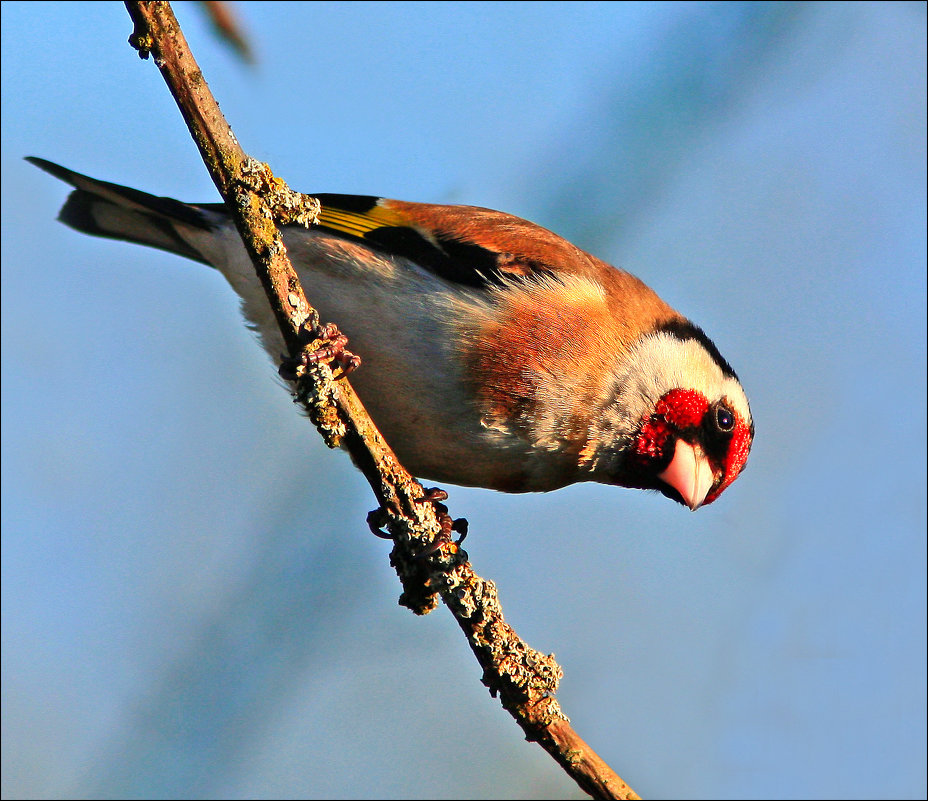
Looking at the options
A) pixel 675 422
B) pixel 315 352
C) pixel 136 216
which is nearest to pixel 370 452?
pixel 315 352

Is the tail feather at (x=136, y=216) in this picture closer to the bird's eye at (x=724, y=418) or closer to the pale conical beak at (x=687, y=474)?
the pale conical beak at (x=687, y=474)

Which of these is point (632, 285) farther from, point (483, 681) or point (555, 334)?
point (483, 681)

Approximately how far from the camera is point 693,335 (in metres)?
4.50

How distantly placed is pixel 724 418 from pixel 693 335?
1.58ft

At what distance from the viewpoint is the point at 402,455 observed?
13.6 ft

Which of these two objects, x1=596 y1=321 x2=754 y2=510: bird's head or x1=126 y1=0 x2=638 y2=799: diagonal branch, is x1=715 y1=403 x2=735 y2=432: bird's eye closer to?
x1=596 y1=321 x2=754 y2=510: bird's head

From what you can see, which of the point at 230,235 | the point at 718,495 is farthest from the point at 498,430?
the point at 230,235

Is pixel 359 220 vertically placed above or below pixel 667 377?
above

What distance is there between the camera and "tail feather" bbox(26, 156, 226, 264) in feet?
14.6

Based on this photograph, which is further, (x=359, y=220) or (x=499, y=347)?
(x=359, y=220)

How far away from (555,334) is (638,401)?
1.66 feet

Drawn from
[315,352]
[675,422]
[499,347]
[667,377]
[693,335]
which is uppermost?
[693,335]

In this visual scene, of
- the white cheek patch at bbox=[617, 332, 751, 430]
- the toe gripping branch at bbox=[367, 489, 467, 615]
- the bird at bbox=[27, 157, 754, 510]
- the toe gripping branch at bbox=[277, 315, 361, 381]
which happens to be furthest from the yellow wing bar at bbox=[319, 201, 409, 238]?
the toe gripping branch at bbox=[367, 489, 467, 615]

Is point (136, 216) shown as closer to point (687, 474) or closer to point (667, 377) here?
point (667, 377)
